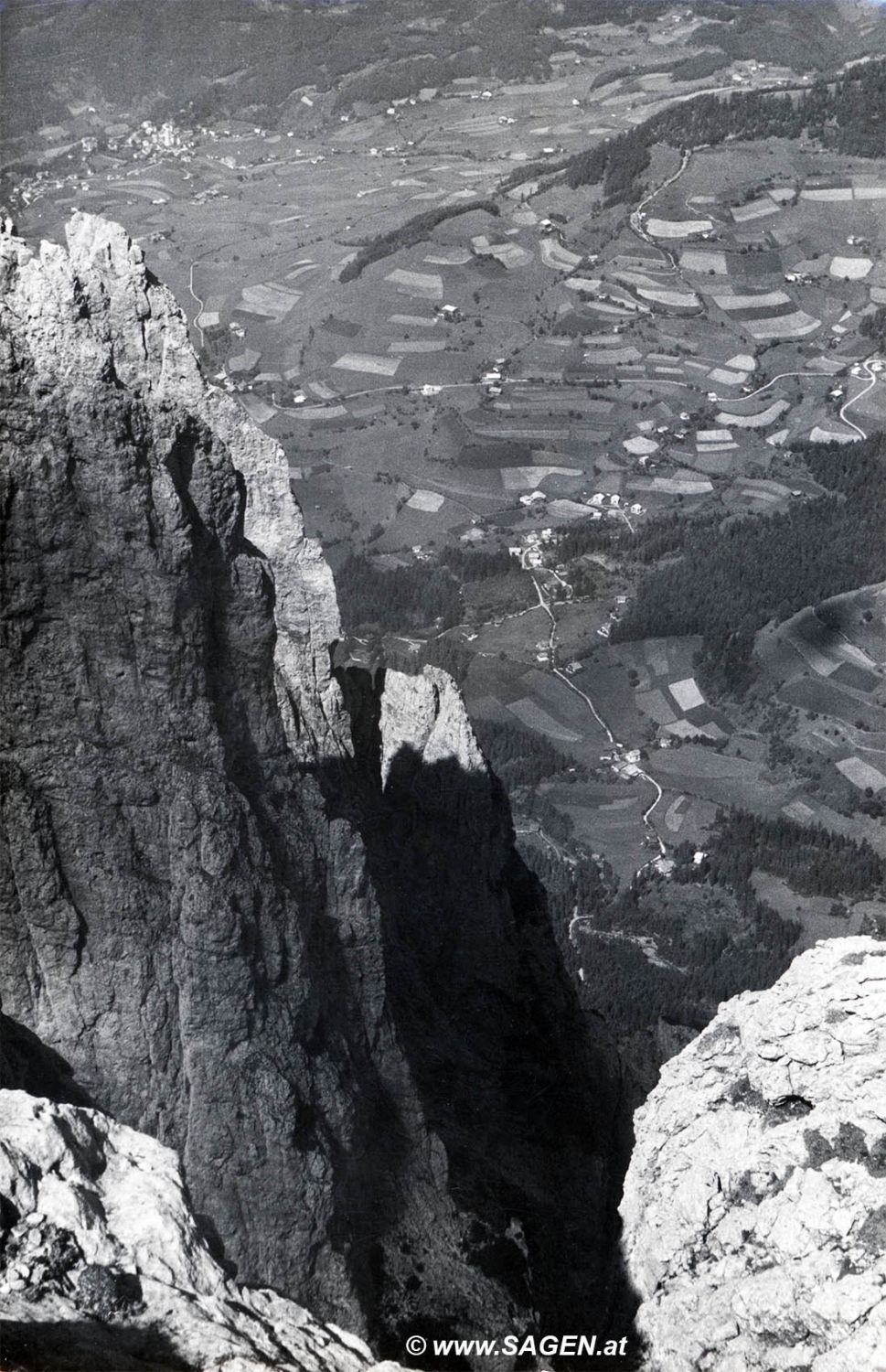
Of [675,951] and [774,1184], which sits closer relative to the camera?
[774,1184]

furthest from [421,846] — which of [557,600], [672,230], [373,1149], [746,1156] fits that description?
[672,230]

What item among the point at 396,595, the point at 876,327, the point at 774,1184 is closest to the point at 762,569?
the point at 396,595

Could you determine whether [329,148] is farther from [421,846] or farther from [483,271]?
[421,846]

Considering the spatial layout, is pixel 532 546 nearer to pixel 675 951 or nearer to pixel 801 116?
pixel 675 951

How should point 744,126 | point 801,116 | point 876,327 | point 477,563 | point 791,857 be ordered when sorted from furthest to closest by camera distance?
point 744,126
point 801,116
point 876,327
point 477,563
point 791,857

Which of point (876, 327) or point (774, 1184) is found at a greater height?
point (774, 1184)

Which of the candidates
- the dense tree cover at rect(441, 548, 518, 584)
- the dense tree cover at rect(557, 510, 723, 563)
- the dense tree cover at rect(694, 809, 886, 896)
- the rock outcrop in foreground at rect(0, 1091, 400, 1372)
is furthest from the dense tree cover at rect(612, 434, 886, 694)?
the rock outcrop in foreground at rect(0, 1091, 400, 1372)
